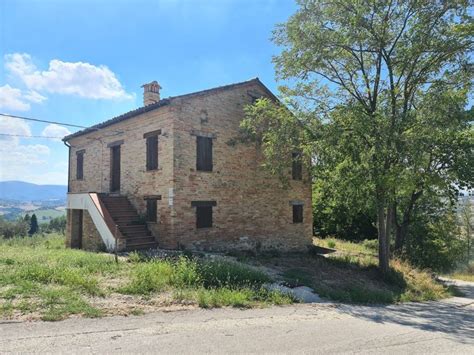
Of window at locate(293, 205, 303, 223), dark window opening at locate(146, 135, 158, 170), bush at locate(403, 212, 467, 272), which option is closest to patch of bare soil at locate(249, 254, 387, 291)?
window at locate(293, 205, 303, 223)

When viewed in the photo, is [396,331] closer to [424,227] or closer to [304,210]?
[304,210]

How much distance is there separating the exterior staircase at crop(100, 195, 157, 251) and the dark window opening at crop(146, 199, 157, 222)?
1.23 ft

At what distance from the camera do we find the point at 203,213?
577 inches

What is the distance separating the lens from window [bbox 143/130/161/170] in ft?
48.5

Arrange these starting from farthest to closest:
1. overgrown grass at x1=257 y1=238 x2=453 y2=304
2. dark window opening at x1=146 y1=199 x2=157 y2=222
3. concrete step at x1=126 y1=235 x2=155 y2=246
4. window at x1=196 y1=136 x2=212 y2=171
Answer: window at x1=196 y1=136 x2=212 y2=171, dark window opening at x1=146 y1=199 x2=157 y2=222, concrete step at x1=126 y1=235 x2=155 y2=246, overgrown grass at x1=257 y1=238 x2=453 y2=304

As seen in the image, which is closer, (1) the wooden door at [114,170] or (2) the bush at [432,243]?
(1) the wooden door at [114,170]

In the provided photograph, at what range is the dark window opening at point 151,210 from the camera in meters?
14.6

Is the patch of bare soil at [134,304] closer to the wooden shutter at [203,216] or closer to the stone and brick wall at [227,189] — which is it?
the stone and brick wall at [227,189]

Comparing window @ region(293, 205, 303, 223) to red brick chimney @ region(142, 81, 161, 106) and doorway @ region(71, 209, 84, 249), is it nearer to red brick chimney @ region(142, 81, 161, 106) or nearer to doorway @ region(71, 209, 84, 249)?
red brick chimney @ region(142, 81, 161, 106)

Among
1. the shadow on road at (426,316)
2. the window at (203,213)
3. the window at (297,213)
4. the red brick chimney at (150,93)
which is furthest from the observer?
the window at (297,213)

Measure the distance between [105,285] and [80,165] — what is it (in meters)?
14.0

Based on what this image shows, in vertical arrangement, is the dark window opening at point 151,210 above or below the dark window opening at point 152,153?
below

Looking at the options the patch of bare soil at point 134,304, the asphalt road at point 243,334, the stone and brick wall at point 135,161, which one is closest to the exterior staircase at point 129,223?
the stone and brick wall at point 135,161

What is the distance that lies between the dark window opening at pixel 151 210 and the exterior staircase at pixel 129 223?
0.37 metres
